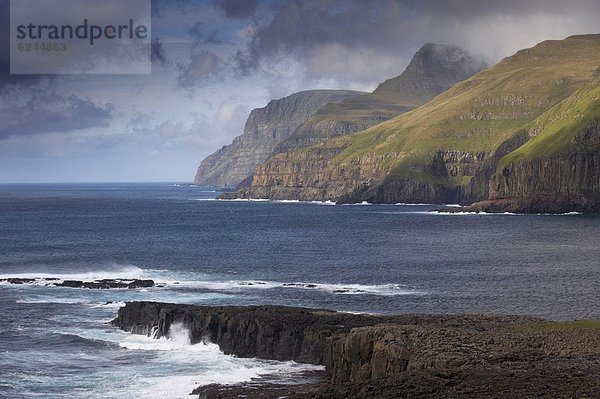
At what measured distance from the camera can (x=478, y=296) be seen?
10056 centimetres

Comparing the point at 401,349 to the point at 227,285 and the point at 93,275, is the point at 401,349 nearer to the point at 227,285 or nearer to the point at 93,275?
the point at 227,285

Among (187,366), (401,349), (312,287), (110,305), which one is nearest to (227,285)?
(312,287)

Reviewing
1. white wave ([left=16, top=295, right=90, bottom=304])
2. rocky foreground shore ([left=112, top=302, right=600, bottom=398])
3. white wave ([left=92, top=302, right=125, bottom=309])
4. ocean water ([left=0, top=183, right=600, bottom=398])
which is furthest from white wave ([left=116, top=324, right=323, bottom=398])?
white wave ([left=16, top=295, right=90, bottom=304])

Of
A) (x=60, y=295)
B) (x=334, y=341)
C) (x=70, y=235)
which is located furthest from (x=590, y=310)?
(x=70, y=235)

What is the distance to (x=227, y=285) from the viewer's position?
11050cm

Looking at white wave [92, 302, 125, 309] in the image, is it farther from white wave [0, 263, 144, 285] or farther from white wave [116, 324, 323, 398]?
white wave [0, 263, 144, 285]

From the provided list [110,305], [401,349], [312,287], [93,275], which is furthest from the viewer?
[93,275]

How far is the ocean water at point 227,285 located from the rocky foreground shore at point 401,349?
2.30 meters

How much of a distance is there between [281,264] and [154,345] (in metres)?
61.8

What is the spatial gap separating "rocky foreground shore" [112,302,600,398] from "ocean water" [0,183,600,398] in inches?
90.7

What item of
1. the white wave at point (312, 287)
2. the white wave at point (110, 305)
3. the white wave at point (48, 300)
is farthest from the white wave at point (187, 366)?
the white wave at point (312, 287)

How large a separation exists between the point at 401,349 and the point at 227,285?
59.6 m

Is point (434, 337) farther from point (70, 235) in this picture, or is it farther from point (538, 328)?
point (70, 235)

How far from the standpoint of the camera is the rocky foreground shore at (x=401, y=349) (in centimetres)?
4269
